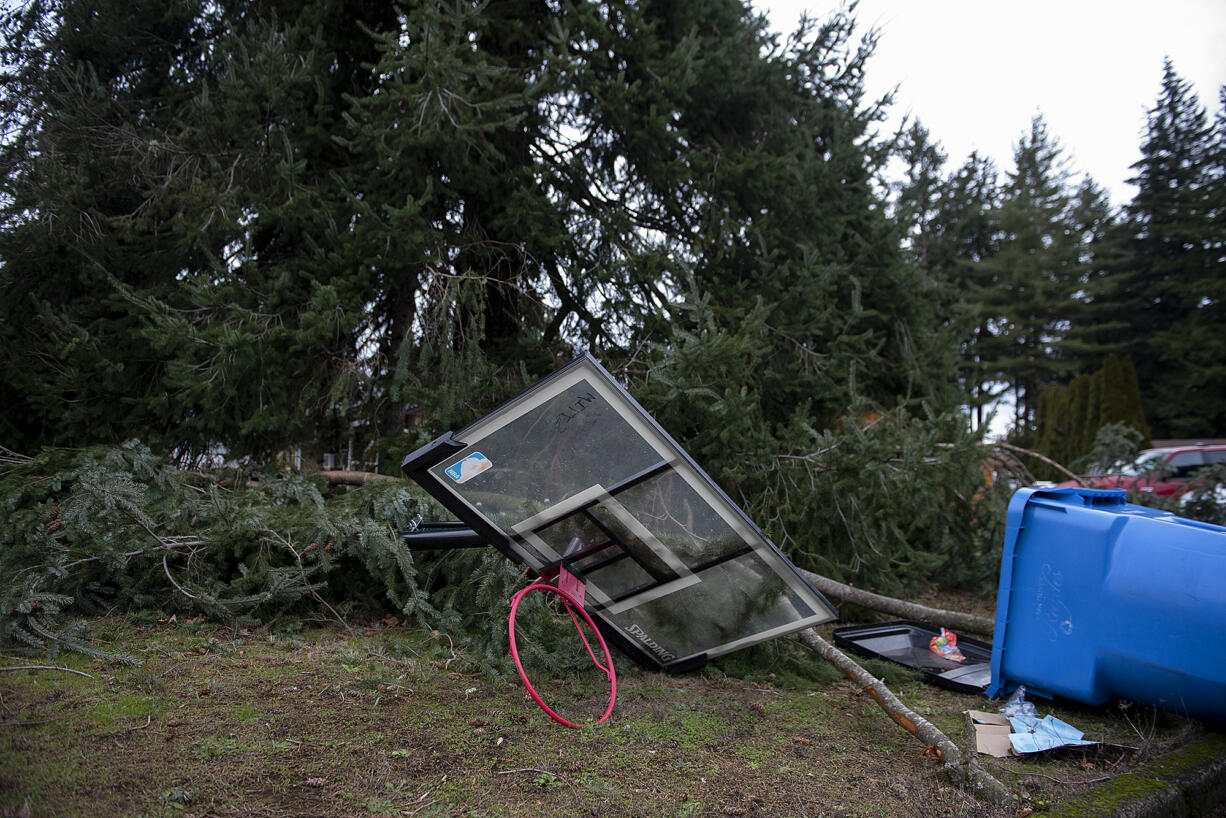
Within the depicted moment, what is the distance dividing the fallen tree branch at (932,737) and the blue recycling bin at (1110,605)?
73 cm

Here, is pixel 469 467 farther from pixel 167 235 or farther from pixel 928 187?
pixel 928 187

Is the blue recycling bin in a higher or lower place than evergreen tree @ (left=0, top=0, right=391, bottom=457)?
lower

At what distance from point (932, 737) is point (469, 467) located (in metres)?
2.15

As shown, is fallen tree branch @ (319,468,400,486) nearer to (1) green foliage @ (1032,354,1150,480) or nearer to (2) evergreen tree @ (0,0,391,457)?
(2) evergreen tree @ (0,0,391,457)

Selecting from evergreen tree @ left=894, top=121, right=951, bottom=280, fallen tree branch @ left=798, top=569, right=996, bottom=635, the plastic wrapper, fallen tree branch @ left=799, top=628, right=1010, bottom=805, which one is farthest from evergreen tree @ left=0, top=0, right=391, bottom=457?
evergreen tree @ left=894, top=121, right=951, bottom=280

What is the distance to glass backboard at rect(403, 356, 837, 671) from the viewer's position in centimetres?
268

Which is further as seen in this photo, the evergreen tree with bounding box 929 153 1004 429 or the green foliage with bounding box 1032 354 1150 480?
the evergreen tree with bounding box 929 153 1004 429

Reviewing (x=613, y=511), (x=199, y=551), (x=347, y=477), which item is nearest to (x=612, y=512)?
(x=613, y=511)

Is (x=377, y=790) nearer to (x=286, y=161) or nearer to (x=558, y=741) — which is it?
(x=558, y=741)

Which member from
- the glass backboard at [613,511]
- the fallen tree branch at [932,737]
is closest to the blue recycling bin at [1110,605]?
the fallen tree branch at [932,737]

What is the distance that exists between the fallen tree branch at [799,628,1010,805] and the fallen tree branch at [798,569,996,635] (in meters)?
0.97

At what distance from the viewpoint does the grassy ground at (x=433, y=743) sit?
7.07 feet

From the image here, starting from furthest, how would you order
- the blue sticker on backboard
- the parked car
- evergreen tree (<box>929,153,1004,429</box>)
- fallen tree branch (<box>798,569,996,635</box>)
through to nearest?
evergreen tree (<box>929,153,1004,429</box>) < the parked car < fallen tree branch (<box>798,569,996,635</box>) < the blue sticker on backboard

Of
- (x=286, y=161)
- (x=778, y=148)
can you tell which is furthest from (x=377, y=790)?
(x=778, y=148)
